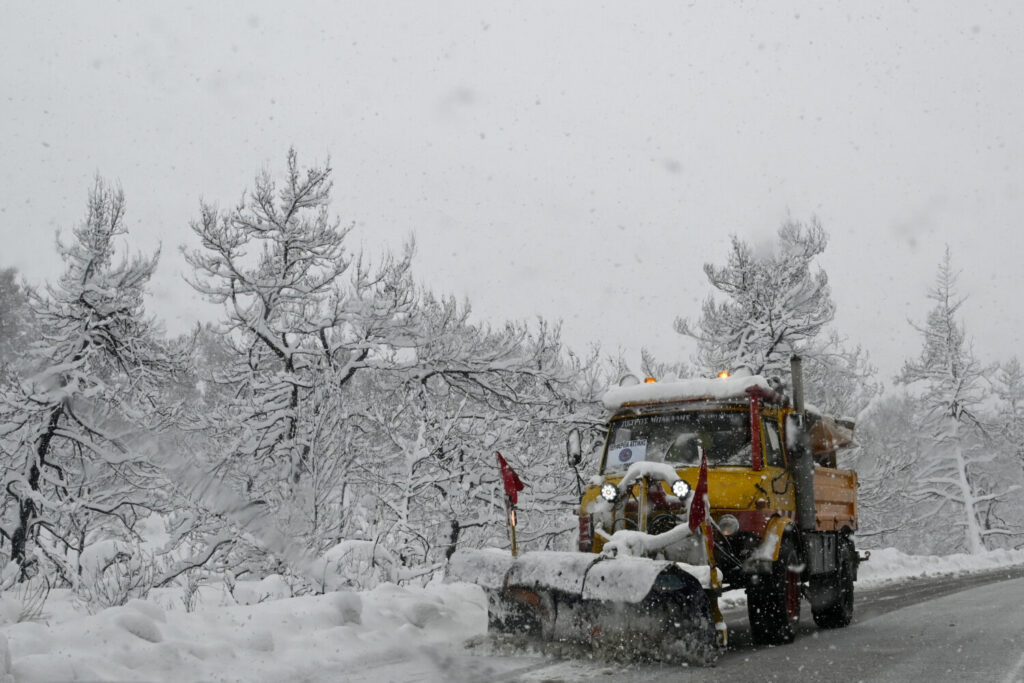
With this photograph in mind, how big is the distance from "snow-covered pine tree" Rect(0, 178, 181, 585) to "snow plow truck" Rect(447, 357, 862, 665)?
26.3 feet

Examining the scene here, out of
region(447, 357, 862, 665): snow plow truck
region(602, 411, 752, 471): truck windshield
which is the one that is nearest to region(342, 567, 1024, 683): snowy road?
region(447, 357, 862, 665): snow plow truck

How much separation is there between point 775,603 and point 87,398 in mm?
10289

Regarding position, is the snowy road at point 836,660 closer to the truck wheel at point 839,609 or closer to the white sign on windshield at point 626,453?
the truck wheel at point 839,609

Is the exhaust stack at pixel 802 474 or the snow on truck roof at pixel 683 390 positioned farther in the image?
the exhaust stack at pixel 802 474

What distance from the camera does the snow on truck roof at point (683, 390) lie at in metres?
8.38

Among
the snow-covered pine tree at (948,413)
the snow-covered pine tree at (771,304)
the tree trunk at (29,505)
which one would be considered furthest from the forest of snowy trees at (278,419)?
the snow-covered pine tree at (948,413)

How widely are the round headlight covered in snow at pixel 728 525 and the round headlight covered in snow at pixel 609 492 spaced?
94cm

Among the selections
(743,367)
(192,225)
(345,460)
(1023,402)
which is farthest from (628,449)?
(1023,402)

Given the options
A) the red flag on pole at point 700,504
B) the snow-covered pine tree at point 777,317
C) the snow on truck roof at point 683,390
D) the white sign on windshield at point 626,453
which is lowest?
the red flag on pole at point 700,504

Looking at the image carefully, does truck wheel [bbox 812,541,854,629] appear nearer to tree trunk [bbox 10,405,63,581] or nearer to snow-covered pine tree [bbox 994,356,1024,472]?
tree trunk [bbox 10,405,63,581]

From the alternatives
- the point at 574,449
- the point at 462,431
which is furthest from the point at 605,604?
the point at 462,431

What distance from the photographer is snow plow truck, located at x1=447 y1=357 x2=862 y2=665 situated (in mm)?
6582

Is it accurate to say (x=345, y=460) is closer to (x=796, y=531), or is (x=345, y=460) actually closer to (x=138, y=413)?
(x=138, y=413)

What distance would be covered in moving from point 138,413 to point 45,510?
203 centimetres
